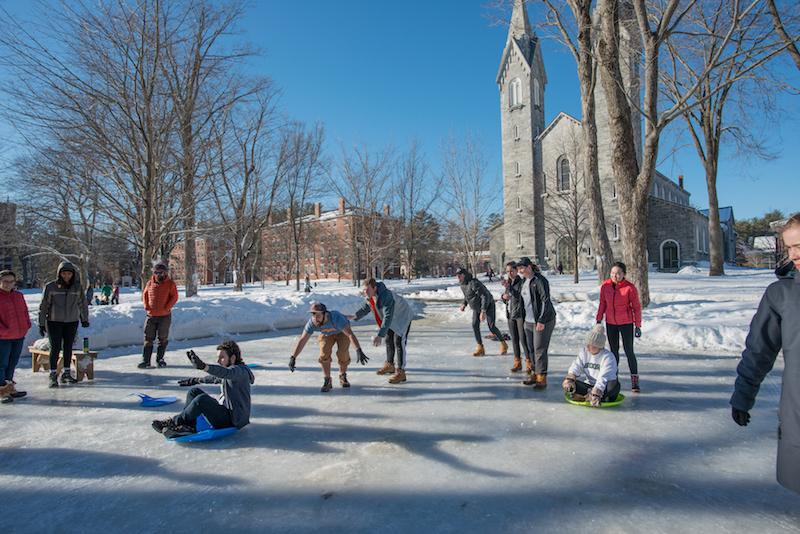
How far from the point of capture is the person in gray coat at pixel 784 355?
6.61ft

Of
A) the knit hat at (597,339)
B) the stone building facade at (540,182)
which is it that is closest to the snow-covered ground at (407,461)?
the knit hat at (597,339)

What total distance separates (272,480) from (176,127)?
13.4 meters

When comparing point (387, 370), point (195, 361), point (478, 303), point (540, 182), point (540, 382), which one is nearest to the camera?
point (195, 361)

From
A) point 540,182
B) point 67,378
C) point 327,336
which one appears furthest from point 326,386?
point 540,182

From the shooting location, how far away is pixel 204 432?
4.15 meters

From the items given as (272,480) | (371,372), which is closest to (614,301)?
(371,372)

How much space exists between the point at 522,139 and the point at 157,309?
41597mm

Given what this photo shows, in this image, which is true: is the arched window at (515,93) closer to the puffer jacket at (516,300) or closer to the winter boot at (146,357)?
the puffer jacket at (516,300)

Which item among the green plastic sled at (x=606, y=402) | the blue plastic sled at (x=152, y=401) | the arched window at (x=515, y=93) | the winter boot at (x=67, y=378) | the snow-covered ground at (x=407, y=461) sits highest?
the arched window at (x=515, y=93)

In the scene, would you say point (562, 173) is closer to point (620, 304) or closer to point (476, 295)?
point (476, 295)

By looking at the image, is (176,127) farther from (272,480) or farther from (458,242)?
(458,242)

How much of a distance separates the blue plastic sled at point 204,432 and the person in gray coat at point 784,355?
3.92 metres

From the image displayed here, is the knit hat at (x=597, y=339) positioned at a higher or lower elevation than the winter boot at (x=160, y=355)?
higher

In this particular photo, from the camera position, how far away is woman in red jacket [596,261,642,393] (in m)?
5.80
